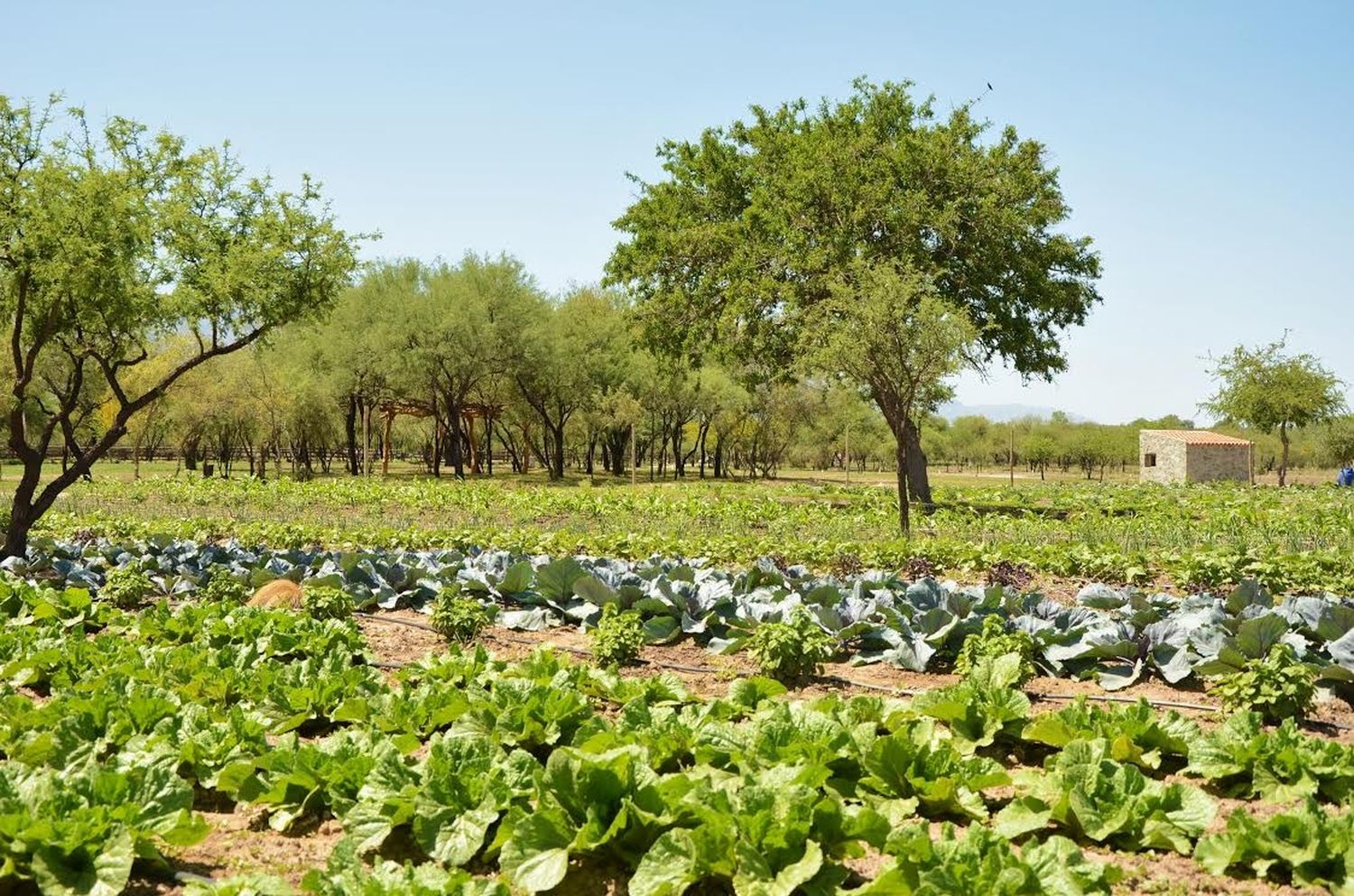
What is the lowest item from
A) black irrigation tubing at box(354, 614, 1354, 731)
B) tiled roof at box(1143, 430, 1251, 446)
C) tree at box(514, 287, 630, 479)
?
black irrigation tubing at box(354, 614, 1354, 731)

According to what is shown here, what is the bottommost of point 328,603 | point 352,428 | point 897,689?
point 897,689

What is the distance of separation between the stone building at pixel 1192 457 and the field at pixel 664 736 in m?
32.8

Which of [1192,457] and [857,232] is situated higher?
[857,232]

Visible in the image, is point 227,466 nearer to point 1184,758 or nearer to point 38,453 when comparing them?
point 38,453

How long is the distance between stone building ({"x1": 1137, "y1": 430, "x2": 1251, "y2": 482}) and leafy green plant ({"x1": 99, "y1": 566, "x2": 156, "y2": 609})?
38094 millimetres

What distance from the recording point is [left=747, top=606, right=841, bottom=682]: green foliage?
21.3 feet

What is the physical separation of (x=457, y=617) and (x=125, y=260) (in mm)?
7922

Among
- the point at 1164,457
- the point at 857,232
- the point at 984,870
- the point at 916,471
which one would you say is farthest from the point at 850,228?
the point at 1164,457

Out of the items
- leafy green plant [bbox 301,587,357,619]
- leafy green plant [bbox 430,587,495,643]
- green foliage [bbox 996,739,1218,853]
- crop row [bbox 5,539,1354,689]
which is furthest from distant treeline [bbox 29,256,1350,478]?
green foliage [bbox 996,739,1218,853]

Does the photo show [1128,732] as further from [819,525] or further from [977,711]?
[819,525]

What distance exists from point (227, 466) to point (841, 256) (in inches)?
1371

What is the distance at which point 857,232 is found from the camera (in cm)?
2325

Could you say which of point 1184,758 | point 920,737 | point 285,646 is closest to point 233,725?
point 285,646

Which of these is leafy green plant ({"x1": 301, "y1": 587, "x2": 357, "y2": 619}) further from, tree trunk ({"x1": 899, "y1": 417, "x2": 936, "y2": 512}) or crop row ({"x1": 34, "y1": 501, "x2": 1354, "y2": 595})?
tree trunk ({"x1": 899, "y1": 417, "x2": 936, "y2": 512})
